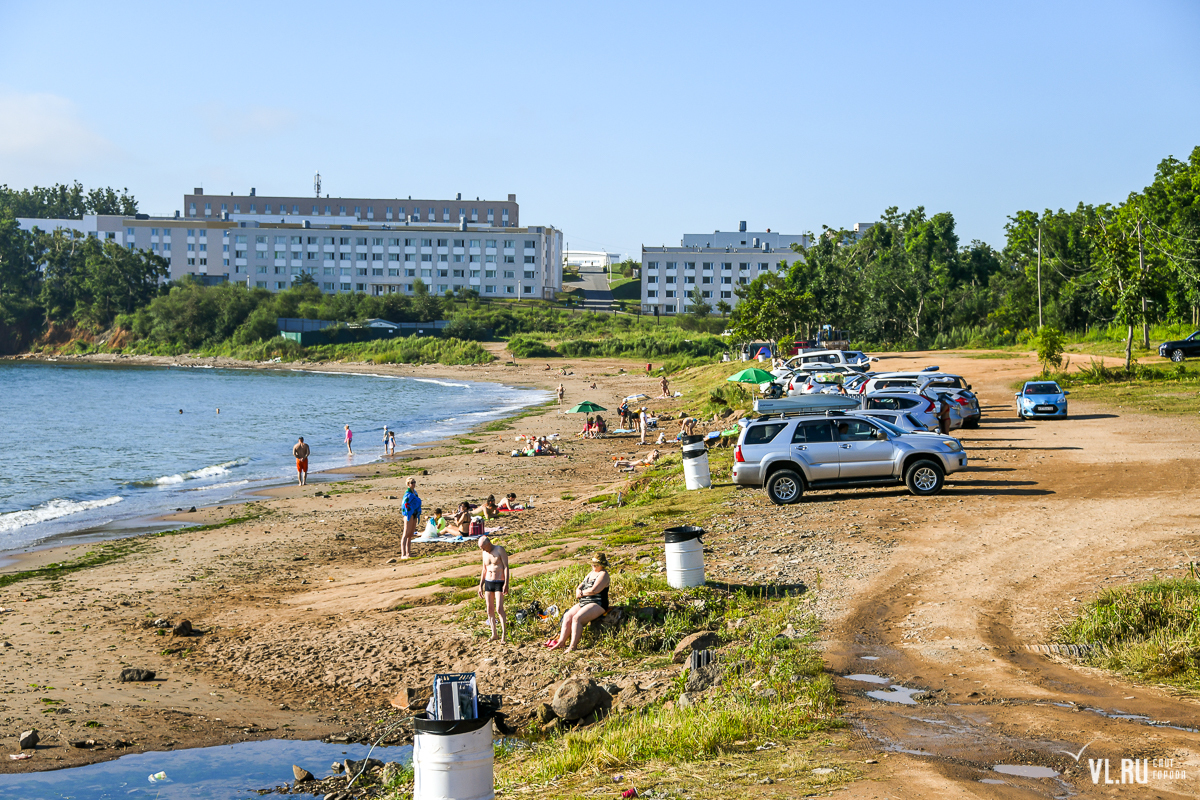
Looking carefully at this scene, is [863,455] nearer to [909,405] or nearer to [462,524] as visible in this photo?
[462,524]

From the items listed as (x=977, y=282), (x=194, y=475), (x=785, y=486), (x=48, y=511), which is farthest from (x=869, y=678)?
(x=977, y=282)

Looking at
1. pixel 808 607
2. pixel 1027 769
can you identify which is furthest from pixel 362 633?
pixel 1027 769

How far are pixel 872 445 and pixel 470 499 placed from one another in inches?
538

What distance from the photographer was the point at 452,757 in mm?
7215

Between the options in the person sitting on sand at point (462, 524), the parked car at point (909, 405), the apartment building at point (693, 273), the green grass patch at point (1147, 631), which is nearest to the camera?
the green grass patch at point (1147, 631)

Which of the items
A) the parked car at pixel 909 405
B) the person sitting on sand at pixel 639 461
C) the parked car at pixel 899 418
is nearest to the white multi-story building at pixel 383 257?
the person sitting on sand at pixel 639 461

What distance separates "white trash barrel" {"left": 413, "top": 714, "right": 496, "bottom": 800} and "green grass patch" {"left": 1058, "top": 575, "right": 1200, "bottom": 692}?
22.7 feet

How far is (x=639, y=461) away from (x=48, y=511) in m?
18.4

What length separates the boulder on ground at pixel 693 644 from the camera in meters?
12.1

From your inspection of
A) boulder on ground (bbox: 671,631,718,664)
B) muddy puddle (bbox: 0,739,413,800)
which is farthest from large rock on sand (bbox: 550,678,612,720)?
muddy puddle (bbox: 0,739,413,800)

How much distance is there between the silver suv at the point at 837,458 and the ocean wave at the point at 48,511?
67.9 feet

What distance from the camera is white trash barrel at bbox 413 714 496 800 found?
721cm

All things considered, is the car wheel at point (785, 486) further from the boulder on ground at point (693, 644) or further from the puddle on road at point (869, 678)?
the puddle on road at point (869, 678)

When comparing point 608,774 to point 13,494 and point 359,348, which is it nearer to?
point 13,494
